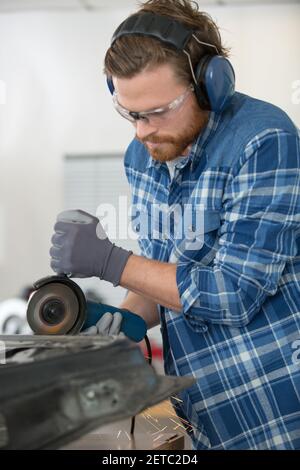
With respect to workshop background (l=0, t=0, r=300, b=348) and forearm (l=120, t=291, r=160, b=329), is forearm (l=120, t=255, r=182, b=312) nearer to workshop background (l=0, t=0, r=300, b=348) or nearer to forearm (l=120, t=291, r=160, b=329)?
forearm (l=120, t=291, r=160, b=329)

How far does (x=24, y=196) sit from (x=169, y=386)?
453 centimetres

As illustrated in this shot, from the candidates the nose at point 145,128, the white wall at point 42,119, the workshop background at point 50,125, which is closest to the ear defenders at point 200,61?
the nose at point 145,128

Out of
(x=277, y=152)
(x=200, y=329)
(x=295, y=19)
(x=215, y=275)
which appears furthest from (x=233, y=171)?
(x=295, y=19)

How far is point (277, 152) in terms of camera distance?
1.34 metres

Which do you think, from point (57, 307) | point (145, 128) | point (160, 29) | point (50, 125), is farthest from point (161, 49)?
point (50, 125)

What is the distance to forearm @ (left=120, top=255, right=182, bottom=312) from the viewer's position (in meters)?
1.37

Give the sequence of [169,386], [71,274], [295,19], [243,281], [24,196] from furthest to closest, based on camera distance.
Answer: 1. [24,196]
2. [295,19]
3. [71,274]
4. [243,281]
5. [169,386]

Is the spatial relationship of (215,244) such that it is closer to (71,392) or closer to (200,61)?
(200,61)

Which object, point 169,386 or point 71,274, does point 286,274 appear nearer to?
point 71,274

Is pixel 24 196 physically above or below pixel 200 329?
below

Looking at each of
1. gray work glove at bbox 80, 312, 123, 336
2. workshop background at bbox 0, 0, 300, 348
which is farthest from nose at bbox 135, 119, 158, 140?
workshop background at bbox 0, 0, 300, 348

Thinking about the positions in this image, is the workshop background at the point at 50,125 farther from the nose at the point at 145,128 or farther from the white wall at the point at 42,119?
the nose at the point at 145,128

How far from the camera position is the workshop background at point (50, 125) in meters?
5.20

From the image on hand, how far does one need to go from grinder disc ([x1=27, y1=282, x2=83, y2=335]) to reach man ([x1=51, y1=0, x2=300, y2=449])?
2.6 inches
